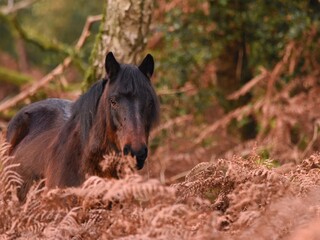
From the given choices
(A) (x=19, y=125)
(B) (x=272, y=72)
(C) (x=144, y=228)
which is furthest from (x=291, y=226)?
(B) (x=272, y=72)

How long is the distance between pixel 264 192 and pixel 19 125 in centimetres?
355

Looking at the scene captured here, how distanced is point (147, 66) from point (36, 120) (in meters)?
1.64

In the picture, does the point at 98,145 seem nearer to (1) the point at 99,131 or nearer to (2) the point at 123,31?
(1) the point at 99,131

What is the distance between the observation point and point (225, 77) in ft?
43.1

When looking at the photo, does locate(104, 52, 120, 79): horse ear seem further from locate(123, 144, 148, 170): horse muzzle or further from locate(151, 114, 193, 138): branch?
locate(151, 114, 193, 138): branch

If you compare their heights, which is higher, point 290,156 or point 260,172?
point 260,172

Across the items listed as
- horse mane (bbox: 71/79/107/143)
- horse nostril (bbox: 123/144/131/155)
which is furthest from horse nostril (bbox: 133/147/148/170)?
horse mane (bbox: 71/79/107/143)

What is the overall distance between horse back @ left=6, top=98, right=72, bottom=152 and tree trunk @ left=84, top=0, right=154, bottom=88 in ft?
3.54

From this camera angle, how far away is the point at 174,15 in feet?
39.4

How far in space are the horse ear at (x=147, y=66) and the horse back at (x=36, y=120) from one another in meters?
1.21

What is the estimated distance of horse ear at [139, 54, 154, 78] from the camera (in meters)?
5.90

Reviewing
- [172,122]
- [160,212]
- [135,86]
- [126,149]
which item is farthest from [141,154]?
[172,122]

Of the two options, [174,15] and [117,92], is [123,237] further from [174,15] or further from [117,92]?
[174,15]

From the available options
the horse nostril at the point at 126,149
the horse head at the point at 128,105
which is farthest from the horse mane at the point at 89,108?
the horse nostril at the point at 126,149
